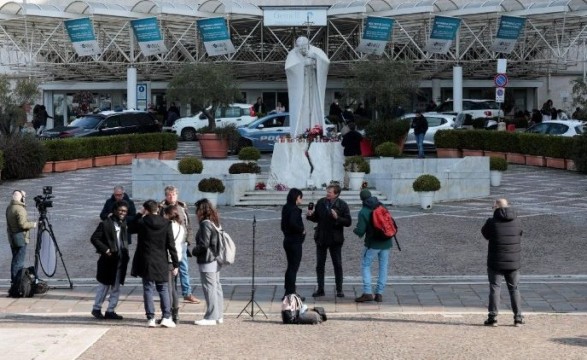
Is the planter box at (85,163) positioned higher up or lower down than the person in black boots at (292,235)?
higher up

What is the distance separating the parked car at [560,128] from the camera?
34.1 m

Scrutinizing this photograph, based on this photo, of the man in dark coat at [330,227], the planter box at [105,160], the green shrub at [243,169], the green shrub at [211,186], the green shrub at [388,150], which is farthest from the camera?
the planter box at [105,160]

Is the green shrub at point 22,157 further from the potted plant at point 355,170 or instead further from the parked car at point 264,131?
the potted plant at point 355,170

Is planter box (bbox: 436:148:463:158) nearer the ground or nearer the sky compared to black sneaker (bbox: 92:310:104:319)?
nearer the sky

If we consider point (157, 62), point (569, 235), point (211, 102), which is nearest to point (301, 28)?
point (157, 62)

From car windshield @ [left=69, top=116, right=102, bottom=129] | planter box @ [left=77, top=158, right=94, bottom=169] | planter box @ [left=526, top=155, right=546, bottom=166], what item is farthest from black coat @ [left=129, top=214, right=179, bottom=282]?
car windshield @ [left=69, top=116, right=102, bottom=129]

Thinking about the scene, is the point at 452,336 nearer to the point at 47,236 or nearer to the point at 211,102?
the point at 47,236

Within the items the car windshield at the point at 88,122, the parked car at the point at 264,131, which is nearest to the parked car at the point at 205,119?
the car windshield at the point at 88,122

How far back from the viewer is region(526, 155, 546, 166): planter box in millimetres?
33000

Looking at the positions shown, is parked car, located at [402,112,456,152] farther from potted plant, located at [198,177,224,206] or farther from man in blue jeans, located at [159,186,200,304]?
man in blue jeans, located at [159,186,200,304]

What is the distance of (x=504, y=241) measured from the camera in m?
12.8

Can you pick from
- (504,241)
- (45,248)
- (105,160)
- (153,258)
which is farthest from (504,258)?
(105,160)

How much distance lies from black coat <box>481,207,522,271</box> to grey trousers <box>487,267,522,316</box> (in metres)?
0.08

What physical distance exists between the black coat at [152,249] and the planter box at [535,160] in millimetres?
21767
